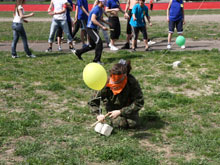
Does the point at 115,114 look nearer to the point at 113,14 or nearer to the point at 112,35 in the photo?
the point at 112,35

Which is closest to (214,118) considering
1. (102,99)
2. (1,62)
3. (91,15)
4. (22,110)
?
(102,99)

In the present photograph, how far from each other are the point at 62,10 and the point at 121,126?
598cm

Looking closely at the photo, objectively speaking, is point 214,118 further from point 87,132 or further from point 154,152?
point 87,132

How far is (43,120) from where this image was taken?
4887mm

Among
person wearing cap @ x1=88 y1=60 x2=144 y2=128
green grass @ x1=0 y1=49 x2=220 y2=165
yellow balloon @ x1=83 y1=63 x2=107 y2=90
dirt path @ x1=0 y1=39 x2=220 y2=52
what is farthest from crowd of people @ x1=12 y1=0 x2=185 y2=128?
dirt path @ x1=0 y1=39 x2=220 y2=52

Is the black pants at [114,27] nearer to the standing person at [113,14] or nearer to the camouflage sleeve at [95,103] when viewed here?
the standing person at [113,14]

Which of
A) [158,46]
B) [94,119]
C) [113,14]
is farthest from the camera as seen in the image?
[158,46]

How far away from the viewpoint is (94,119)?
4.95 meters

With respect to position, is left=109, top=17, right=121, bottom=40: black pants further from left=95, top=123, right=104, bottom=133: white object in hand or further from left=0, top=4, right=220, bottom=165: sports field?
left=95, top=123, right=104, bottom=133: white object in hand

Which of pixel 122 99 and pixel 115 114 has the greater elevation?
pixel 122 99

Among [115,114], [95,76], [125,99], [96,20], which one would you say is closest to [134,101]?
[125,99]

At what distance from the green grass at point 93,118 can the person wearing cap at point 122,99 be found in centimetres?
18

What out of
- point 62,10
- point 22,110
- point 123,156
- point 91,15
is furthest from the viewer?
point 62,10

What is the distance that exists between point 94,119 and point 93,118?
41 millimetres
